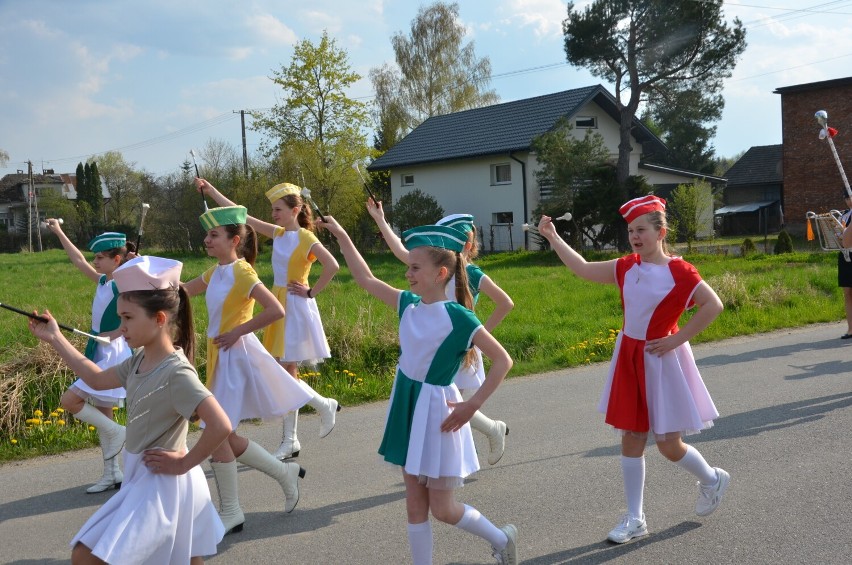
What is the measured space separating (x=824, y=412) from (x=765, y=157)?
2081 inches

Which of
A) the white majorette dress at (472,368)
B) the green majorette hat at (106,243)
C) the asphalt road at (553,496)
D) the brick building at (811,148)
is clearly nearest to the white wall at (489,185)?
the brick building at (811,148)

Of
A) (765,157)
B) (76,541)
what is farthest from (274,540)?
(765,157)

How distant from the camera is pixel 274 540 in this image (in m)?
4.81

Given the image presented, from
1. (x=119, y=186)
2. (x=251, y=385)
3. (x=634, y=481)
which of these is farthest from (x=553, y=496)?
(x=119, y=186)

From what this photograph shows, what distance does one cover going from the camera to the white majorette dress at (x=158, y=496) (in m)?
3.05

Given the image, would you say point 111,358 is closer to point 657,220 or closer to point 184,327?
point 184,327

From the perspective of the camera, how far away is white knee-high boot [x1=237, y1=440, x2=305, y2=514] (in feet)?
16.3

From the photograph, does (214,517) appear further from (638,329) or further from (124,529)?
(638,329)

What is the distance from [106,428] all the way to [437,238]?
297 centimetres

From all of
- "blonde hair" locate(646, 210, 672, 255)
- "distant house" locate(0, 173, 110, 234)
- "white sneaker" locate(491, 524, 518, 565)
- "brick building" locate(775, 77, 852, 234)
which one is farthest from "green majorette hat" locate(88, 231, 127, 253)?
"distant house" locate(0, 173, 110, 234)

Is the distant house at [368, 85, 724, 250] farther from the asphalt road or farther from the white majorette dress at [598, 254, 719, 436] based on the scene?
the white majorette dress at [598, 254, 719, 436]

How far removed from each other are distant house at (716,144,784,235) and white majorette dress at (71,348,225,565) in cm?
5047

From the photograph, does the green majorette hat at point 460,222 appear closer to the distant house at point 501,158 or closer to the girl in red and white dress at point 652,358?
the girl in red and white dress at point 652,358

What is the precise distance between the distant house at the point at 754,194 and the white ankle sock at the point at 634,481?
48.5 m
